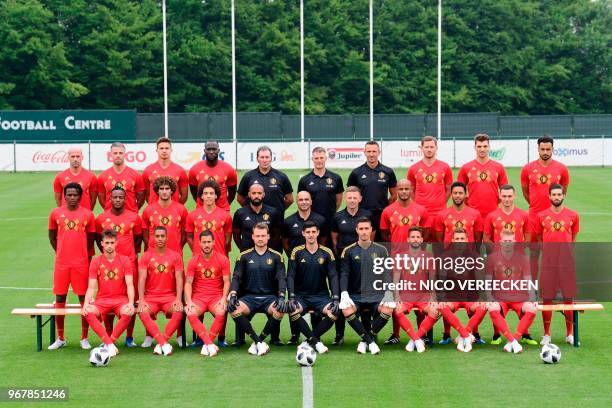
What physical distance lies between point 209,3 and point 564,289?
190 ft

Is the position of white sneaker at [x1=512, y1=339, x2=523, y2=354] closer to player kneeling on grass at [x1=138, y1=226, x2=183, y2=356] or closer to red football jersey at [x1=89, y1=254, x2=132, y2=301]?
player kneeling on grass at [x1=138, y1=226, x2=183, y2=356]

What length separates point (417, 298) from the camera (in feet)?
45.8

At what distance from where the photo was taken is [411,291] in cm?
1399

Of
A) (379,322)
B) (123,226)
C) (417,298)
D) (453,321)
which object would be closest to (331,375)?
(379,322)

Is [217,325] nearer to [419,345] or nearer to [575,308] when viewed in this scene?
[419,345]

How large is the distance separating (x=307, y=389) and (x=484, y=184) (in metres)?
4.76

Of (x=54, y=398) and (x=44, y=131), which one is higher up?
(x=44, y=131)

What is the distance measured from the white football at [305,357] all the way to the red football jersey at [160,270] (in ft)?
6.59

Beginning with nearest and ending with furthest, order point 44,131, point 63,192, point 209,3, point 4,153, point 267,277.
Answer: point 267,277, point 63,192, point 4,153, point 44,131, point 209,3

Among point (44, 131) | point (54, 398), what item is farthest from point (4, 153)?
point (54, 398)

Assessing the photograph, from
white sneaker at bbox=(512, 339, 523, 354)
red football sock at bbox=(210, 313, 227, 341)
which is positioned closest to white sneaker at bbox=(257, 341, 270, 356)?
red football sock at bbox=(210, 313, 227, 341)

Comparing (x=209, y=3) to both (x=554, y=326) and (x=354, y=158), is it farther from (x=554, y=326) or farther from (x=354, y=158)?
(x=554, y=326)

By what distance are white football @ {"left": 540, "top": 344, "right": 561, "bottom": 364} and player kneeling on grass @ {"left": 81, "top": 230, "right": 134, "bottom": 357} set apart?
4.59 metres

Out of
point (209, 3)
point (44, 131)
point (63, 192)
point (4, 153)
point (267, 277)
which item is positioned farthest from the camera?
point (209, 3)
